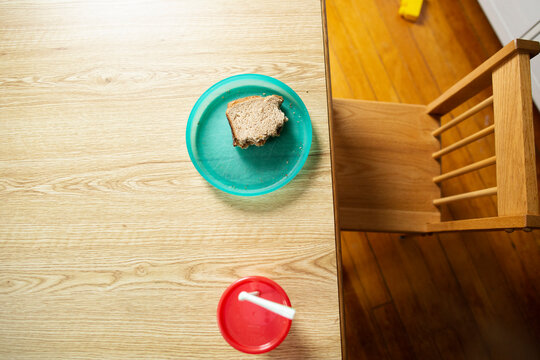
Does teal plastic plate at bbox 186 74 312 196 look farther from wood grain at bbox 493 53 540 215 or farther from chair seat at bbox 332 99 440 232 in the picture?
wood grain at bbox 493 53 540 215

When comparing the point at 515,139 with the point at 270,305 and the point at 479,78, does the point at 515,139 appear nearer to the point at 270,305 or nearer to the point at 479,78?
the point at 479,78

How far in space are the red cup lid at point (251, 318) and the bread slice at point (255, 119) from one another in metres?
0.28

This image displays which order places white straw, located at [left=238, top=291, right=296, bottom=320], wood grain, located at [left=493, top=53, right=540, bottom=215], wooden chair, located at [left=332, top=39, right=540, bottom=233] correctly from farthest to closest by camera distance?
wooden chair, located at [left=332, top=39, right=540, bottom=233] → wood grain, located at [left=493, top=53, right=540, bottom=215] → white straw, located at [left=238, top=291, right=296, bottom=320]

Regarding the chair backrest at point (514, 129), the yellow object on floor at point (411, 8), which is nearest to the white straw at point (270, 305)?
the chair backrest at point (514, 129)

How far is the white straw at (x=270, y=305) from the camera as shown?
1.71 feet

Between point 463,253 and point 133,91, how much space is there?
1.42 metres

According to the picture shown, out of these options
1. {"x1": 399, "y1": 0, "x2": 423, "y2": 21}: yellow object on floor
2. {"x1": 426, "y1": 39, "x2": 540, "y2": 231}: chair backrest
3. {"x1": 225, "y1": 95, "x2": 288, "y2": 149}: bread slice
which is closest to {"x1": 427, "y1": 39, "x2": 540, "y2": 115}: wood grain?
{"x1": 426, "y1": 39, "x2": 540, "y2": 231}: chair backrest

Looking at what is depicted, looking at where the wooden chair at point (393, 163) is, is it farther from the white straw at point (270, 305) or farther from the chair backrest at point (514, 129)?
the white straw at point (270, 305)

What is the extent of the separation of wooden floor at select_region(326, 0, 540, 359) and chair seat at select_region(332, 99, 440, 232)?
1.58 ft

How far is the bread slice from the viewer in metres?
0.65

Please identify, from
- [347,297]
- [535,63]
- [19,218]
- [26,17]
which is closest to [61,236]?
[19,218]

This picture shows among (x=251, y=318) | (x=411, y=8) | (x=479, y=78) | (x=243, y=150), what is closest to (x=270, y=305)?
(x=251, y=318)

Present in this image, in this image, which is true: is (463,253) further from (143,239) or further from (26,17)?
(26,17)

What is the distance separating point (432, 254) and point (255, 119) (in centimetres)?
113
